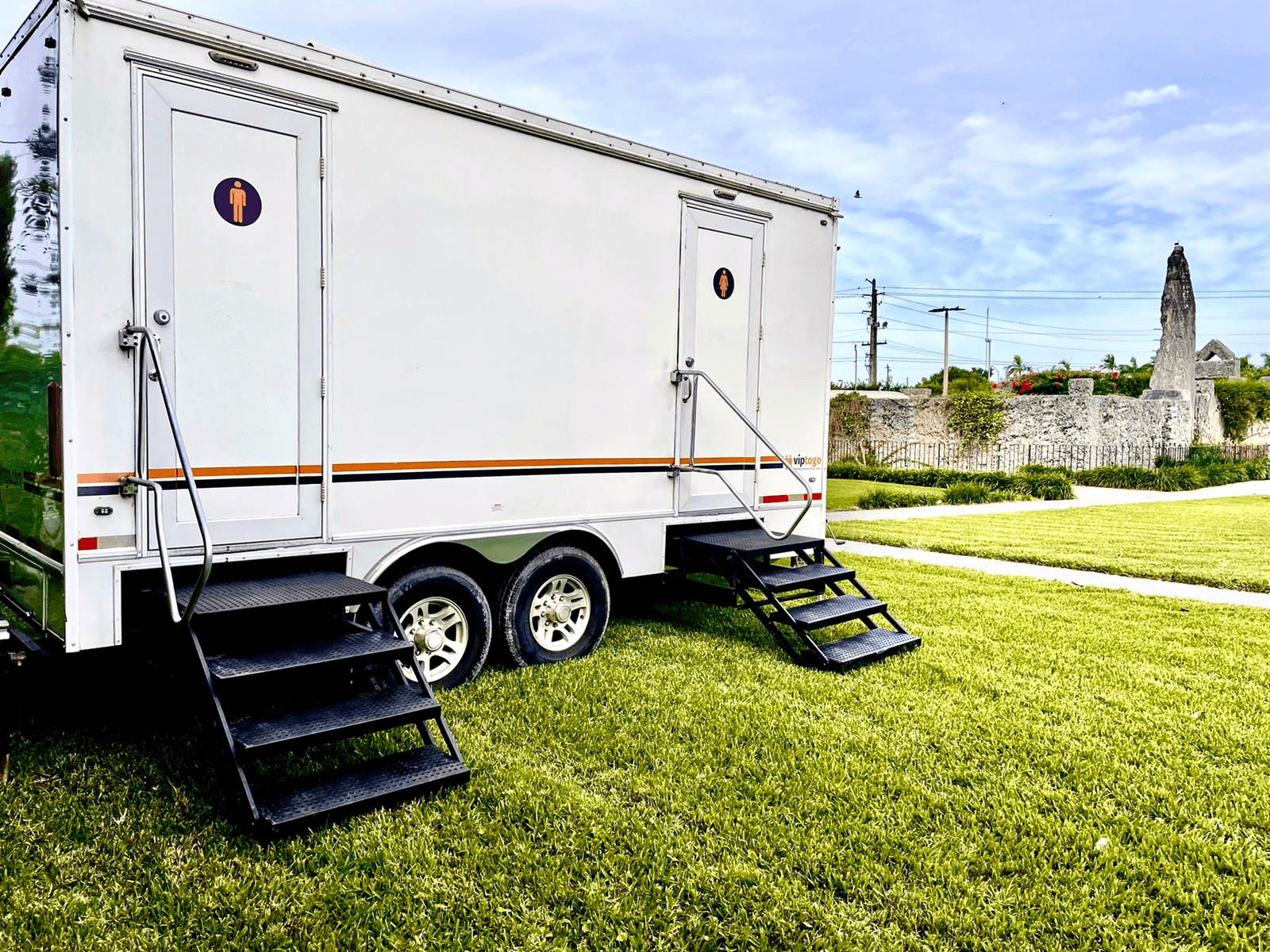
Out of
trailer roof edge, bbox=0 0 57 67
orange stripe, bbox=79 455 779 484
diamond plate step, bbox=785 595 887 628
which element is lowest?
diamond plate step, bbox=785 595 887 628

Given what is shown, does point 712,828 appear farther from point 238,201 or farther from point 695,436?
point 238,201

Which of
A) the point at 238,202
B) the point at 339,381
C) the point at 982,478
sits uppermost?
the point at 238,202

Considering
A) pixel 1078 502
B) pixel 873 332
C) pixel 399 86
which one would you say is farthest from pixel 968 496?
pixel 873 332

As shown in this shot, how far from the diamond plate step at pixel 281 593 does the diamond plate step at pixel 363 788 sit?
29.4 inches

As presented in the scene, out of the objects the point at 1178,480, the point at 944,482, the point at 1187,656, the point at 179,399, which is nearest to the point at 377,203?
the point at 179,399

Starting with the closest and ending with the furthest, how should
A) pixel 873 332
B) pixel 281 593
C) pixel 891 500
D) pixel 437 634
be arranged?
pixel 281 593 → pixel 437 634 → pixel 891 500 → pixel 873 332

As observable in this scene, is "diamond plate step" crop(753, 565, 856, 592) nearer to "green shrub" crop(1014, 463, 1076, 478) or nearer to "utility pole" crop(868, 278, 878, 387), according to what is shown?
"green shrub" crop(1014, 463, 1076, 478)

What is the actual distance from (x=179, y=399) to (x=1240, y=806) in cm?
490

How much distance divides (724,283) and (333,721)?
3949 millimetres

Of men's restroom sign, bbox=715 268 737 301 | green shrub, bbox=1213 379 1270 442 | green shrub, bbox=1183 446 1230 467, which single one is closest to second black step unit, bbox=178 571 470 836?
men's restroom sign, bbox=715 268 737 301

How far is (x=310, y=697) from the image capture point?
4.70 m

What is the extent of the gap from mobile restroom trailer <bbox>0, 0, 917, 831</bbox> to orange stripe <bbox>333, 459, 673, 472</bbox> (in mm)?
15

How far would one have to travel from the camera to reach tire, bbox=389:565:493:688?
16.4ft

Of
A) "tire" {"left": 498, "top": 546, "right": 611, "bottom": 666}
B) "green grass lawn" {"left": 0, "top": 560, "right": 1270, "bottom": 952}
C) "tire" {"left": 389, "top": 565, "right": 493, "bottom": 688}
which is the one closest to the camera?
"green grass lawn" {"left": 0, "top": 560, "right": 1270, "bottom": 952}
